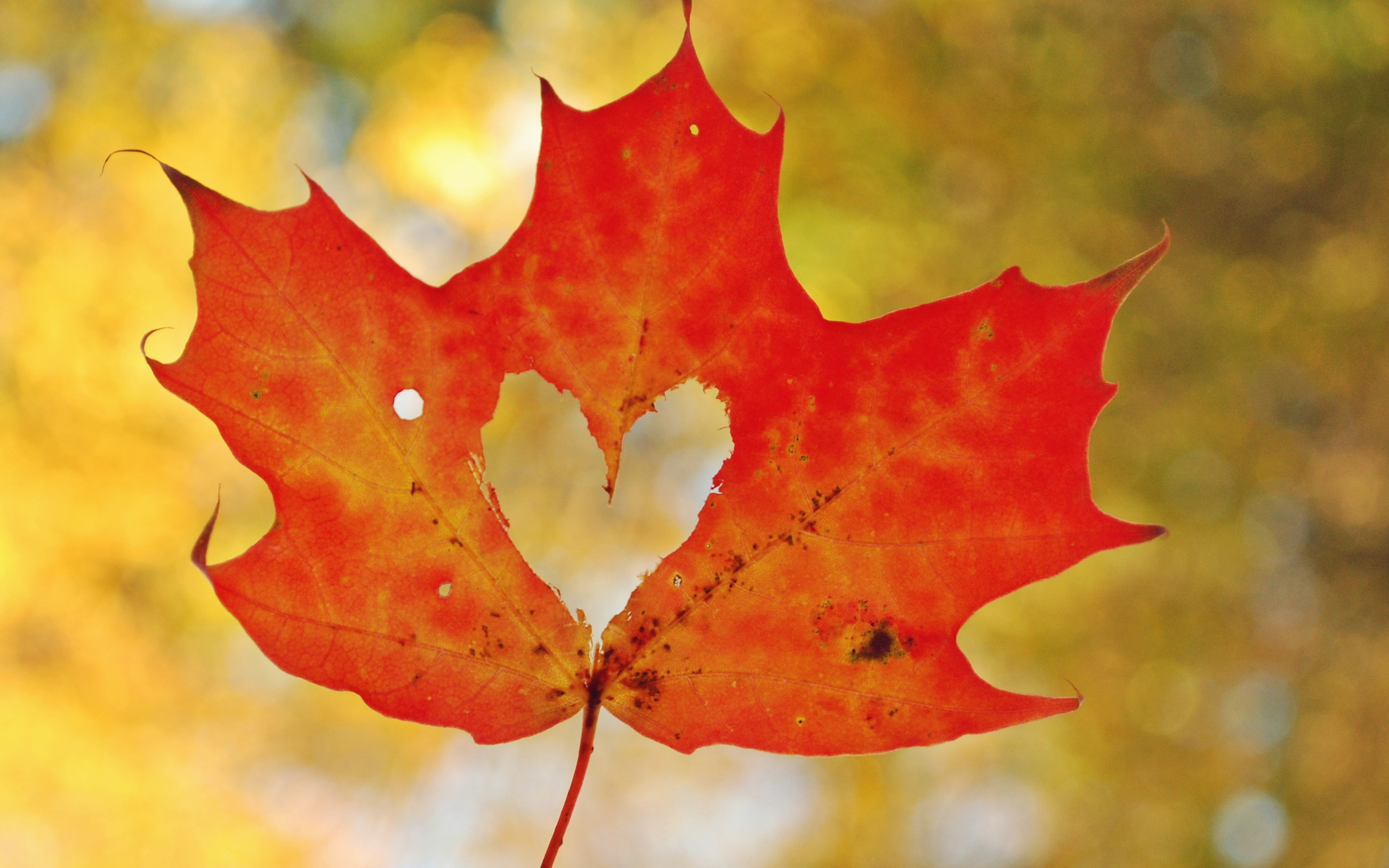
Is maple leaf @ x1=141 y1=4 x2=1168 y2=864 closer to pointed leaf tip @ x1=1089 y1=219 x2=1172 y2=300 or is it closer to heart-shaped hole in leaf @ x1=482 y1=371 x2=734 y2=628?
pointed leaf tip @ x1=1089 y1=219 x2=1172 y2=300

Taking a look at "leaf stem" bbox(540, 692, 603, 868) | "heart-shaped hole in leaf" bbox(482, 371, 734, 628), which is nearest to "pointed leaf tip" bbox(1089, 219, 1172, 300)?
"leaf stem" bbox(540, 692, 603, 868)

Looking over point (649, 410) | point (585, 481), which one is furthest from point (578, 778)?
point (585, 481)

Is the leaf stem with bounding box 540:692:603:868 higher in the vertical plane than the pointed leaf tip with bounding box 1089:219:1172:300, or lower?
lower

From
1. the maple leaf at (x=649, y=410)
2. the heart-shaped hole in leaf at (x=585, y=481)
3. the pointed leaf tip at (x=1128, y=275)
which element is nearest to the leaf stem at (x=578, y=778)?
the maple leaf at (x=649, y=410)

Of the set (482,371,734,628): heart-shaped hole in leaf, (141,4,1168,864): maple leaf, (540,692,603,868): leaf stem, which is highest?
(482,371,734,628): heart-shaped hole in leaf

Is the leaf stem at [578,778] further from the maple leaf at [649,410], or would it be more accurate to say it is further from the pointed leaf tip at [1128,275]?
the pointed leaf tip at [1128,275]

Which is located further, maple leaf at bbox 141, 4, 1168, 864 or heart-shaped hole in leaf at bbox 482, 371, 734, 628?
heart-shaped hole in leaf at bbox 482, 371, 734, 628

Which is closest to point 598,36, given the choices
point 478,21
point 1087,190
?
point 478,21

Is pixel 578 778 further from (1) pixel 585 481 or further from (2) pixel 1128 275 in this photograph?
(1) pixel 585 481

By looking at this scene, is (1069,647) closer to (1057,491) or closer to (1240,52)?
(1240,52)
